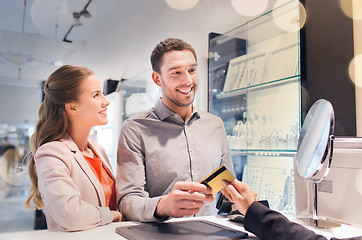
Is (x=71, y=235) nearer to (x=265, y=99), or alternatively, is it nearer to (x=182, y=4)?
(x=265, y=99)

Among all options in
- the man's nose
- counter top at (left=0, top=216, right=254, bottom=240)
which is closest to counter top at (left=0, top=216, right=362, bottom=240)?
counter top at (left=0, top=216, right=254, bottom=240)

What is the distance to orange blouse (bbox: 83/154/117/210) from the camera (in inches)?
72.2

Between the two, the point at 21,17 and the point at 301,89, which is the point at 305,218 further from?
the point at 21,17

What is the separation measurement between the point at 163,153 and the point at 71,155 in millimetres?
482

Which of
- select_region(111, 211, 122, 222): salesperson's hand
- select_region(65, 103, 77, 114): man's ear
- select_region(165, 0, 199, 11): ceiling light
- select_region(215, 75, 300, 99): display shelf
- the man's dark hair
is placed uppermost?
select_region(165, 0, 199, 11): ceiling light

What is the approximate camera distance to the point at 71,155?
64.7 inches

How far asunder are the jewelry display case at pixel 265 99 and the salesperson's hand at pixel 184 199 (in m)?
1.14

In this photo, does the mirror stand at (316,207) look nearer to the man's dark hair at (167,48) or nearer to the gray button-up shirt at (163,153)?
the gray button-up shirt at (163,153)

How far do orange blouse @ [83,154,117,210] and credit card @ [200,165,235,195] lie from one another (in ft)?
2.64

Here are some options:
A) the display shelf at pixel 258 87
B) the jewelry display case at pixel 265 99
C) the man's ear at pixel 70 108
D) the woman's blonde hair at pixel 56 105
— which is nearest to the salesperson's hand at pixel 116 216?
the woman's blonde hair at pixel 56 105

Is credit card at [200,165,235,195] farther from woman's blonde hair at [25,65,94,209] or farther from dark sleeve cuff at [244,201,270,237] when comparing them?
woman's blonde hair at [25,65,94,209]

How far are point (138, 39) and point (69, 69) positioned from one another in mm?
3011

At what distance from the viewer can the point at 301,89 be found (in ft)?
6.91

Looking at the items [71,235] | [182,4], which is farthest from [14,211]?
[71,235]
